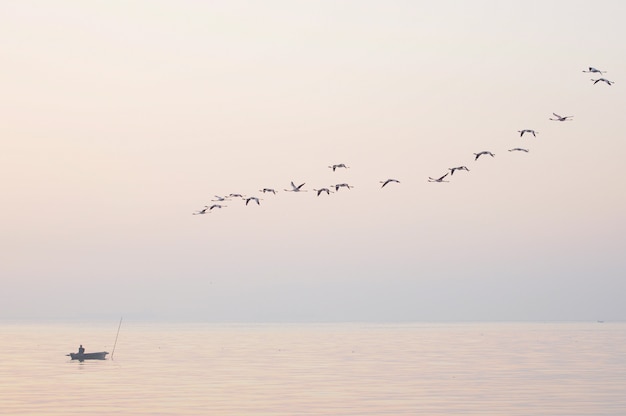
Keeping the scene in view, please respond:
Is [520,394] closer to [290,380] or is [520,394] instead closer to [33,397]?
[290,380]

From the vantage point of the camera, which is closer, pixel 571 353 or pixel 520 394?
pixel 520 394

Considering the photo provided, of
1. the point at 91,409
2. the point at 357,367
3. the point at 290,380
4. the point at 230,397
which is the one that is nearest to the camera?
the point at 91,409

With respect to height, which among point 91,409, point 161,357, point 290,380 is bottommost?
point 91,409

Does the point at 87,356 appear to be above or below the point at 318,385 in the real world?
above

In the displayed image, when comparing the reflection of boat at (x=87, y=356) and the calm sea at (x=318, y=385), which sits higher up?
the reflection of boat at (x=87, y=356)

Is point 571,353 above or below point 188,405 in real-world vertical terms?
above

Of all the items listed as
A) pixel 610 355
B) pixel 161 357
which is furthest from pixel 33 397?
pixel 610 355

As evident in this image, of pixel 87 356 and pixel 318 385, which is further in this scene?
pixel 87 356

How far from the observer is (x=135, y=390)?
9156 centimetres

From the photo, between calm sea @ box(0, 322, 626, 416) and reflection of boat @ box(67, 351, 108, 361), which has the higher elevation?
reflection of boat @ box(67, 351, 108, 361)

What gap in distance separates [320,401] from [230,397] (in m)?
8.07

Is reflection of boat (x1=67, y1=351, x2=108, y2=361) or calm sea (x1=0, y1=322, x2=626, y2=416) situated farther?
reflection of boat (x1=67, y1=351, x2=108, y2=361)

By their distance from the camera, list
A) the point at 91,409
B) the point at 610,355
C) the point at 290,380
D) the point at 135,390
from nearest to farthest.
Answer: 1. the point at 91,409
2. the point at 135,390
3. the point at 290,380
4. the point at 610,355

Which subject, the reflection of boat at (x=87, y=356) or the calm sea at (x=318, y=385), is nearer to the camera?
the calm sea at (x=318, y=385)
